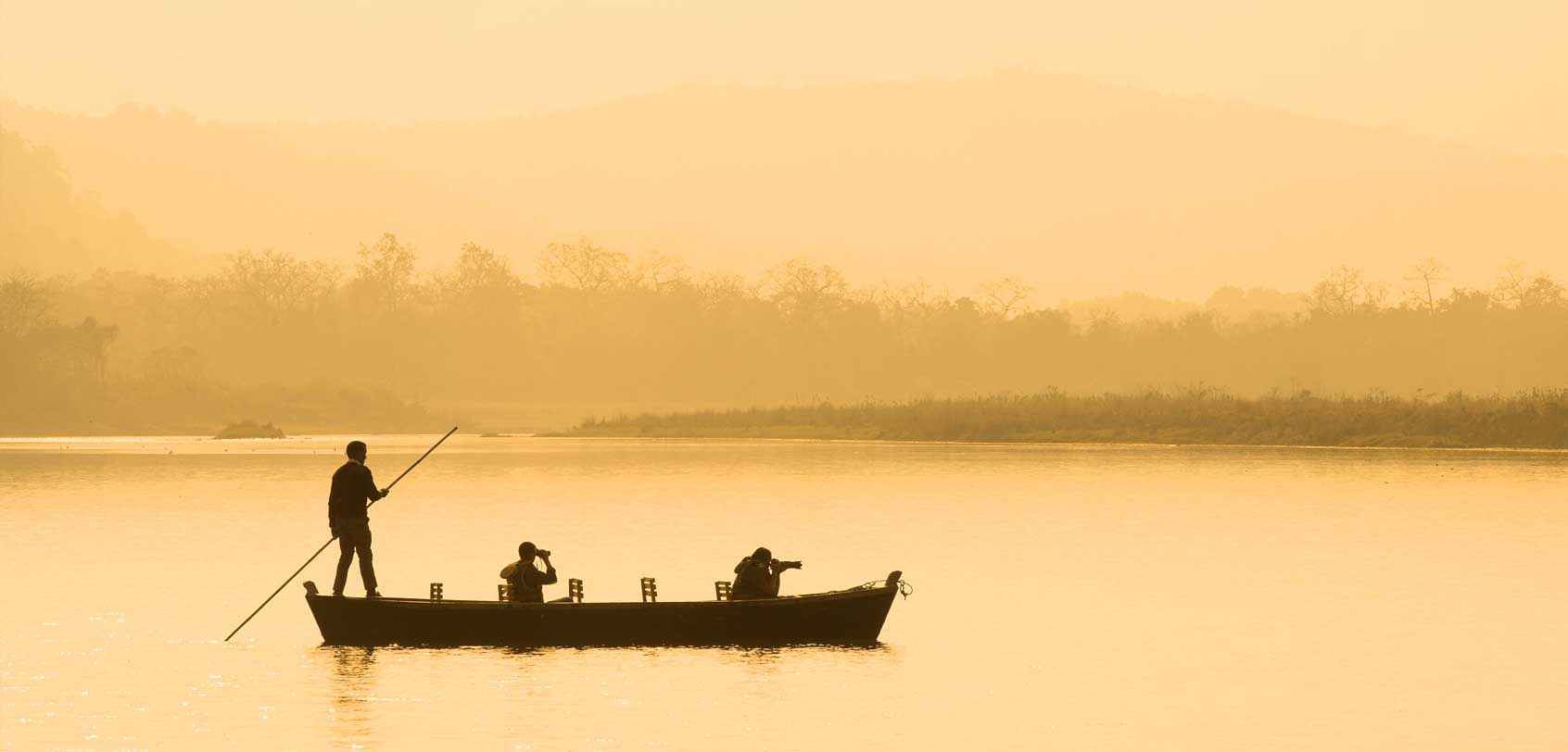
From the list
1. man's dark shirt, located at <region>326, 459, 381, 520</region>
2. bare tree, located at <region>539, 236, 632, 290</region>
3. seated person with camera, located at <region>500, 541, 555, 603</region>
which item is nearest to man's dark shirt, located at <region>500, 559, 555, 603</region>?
seated person with camera, located at <region>500, 541, 555, 603</region>

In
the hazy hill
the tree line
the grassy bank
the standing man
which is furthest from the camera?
the hazy hill

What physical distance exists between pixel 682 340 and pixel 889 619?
458ft

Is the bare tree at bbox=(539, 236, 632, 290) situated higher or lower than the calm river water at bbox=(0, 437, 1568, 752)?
higher

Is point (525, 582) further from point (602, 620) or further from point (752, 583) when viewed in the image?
point (752, 583)

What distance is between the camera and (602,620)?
2506 centimetres

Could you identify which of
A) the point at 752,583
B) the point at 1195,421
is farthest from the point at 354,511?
the point at 1195,421

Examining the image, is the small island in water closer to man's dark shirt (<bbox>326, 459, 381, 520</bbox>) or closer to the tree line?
the tree line

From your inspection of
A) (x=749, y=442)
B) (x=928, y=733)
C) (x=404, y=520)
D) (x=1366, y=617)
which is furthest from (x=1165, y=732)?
(x=749, y=442)

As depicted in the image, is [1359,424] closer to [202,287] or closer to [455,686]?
[455,686]

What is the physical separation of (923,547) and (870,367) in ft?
406

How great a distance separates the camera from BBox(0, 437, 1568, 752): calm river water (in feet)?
66.0

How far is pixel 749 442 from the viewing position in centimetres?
11594

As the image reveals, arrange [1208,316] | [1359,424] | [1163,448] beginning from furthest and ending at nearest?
1. [1208,316]
2. [1163,448]
3. [1359,424]

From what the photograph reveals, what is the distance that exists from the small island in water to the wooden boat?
102730 mm
